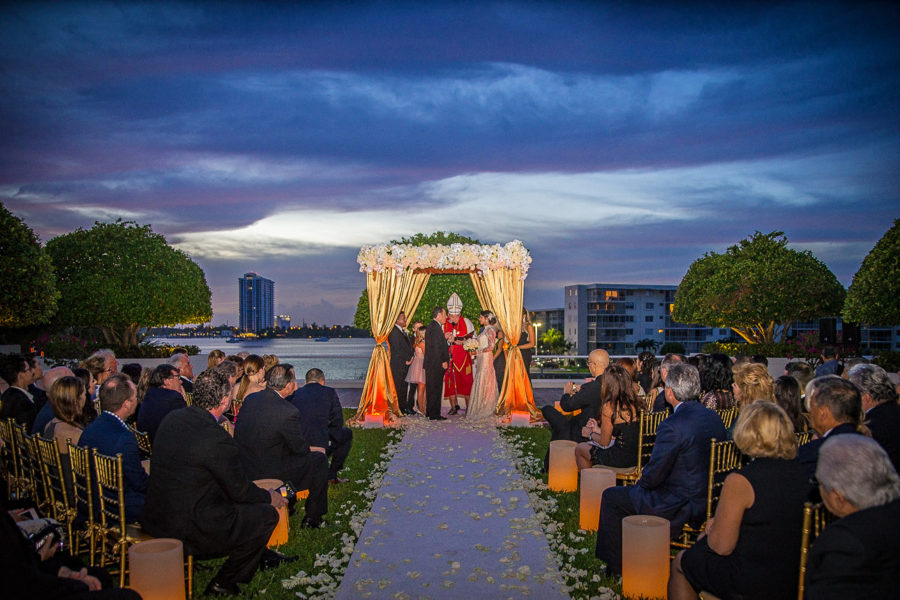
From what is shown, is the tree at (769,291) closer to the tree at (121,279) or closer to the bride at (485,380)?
the bride at (485,380)

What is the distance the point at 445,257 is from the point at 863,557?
1047 centimetres

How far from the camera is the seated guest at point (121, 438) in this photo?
4422 millimetres

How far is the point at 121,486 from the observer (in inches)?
156

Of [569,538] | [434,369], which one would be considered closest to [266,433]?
[569,538]

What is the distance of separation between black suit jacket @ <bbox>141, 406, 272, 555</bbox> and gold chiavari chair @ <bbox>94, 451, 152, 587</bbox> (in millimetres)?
176

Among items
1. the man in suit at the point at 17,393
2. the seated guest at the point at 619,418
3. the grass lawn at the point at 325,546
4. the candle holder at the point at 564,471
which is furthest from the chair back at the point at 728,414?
the man in suit at the point at 17,393

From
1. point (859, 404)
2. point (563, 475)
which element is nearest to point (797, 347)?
point (563, 475)

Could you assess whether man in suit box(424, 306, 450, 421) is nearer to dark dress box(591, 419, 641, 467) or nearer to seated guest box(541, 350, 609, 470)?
seated guest box(541, 350, 609, 470)

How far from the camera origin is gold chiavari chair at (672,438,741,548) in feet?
14.1

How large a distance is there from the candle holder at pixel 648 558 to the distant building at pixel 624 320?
321 feet

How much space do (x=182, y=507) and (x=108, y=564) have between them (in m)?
0.80

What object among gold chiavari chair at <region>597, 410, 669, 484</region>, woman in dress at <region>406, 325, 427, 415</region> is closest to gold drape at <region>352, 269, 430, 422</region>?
woman in dress at <region>406, 325, 427, 415</region>

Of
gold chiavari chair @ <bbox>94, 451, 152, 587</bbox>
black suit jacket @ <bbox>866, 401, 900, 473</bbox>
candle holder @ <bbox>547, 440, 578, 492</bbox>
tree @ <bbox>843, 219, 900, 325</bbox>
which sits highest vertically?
tree @ <bbox>843, 219, 900, 325</bbox>

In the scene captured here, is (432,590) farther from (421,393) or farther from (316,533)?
(421,393)
